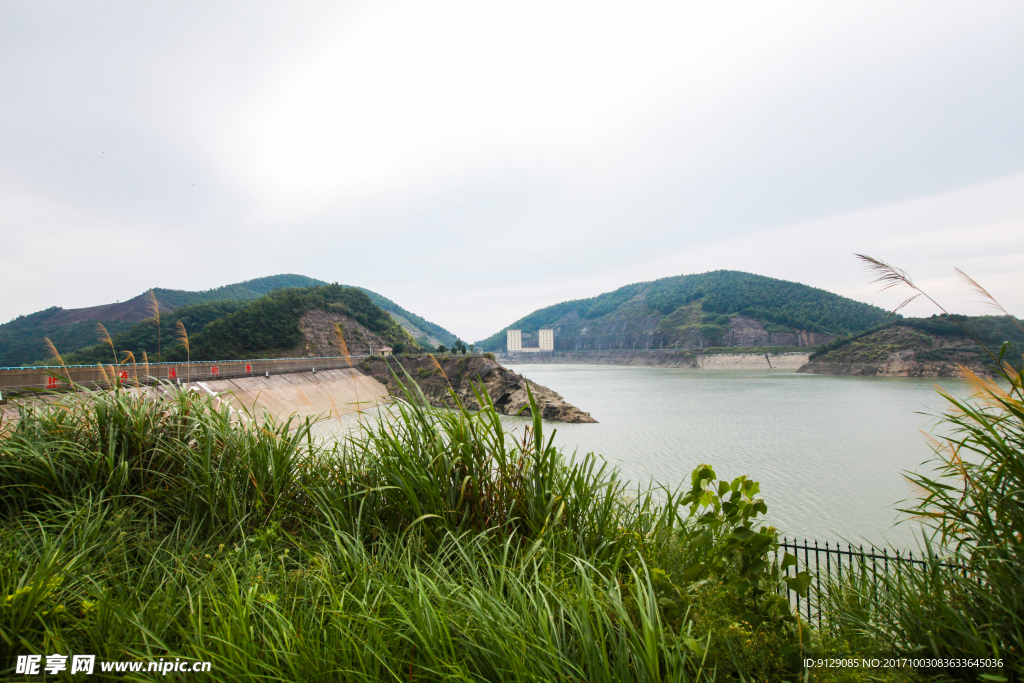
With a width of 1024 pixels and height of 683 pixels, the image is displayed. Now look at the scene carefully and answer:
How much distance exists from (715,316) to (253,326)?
9191cm

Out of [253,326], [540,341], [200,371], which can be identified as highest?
[253,326]

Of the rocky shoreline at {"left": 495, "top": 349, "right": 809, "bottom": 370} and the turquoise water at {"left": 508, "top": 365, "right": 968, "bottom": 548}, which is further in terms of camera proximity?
the rocky shoreline at {"left": 495, "top": 349, "right": 809, "bottom": 370}

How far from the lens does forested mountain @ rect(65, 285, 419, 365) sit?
40.2m

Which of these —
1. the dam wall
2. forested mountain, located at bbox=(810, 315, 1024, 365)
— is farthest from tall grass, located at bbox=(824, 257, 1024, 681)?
forested mountain, located at bbox=(810, 315, 1024, 365)

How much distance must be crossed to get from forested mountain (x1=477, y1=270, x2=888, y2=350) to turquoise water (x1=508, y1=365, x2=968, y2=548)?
60.2 metres

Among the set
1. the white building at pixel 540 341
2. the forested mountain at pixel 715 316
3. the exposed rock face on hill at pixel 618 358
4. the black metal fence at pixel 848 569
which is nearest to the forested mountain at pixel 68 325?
the black metal fence at pixel 848 569

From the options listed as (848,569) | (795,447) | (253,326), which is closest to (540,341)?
(253,326)

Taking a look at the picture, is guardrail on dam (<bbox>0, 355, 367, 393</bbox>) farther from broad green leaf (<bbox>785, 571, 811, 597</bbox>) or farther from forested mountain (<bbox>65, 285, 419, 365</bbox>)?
broad green leaf (<bbox>785, 571, 811, 597</bbox>)

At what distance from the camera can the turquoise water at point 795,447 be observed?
10062mm

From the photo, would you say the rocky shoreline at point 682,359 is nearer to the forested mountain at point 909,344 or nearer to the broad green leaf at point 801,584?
the forested mountain at point 909,344

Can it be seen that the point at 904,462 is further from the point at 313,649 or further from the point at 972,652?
the point at 313,649

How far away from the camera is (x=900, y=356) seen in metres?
51.5

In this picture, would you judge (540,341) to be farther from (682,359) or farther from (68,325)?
(68,325)

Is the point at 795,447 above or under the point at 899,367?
under
